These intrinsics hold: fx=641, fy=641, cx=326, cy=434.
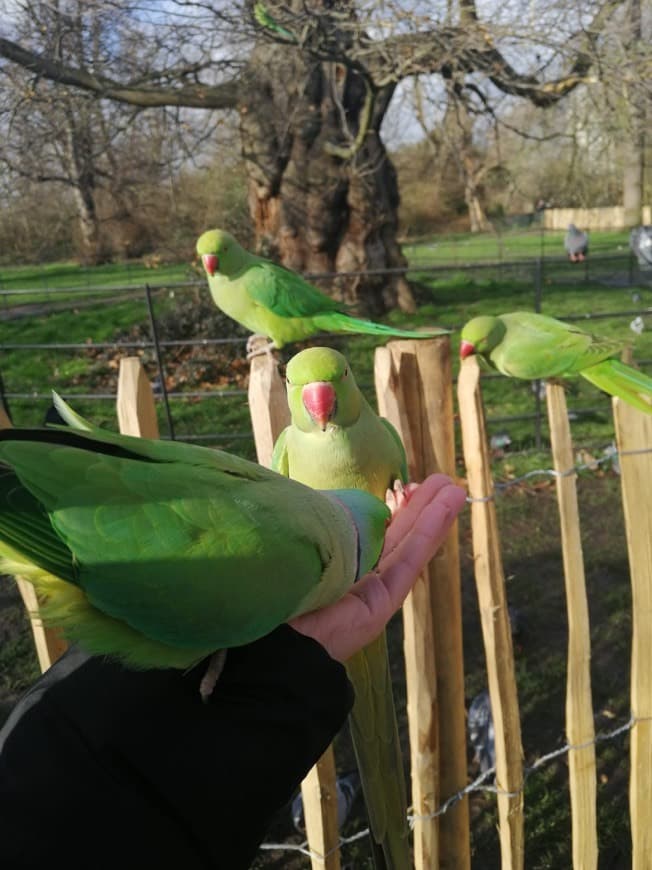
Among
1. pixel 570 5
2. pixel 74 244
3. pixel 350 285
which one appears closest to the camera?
pixel 570 5

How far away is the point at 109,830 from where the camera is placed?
986 mm

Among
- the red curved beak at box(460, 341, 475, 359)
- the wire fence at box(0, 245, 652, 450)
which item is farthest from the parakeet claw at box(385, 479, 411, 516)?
the wire fence at box(0, 245, 652, 450)

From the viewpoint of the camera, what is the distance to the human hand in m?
1.33

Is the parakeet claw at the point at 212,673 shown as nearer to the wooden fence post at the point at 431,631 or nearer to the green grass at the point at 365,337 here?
the wooden fence post at the point at 431,631

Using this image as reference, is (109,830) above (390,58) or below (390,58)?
below

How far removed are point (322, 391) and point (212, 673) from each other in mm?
696

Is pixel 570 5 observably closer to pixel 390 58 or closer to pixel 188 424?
pixel 390 58

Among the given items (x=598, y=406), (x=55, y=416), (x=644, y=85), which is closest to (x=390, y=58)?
(x=644, y=85)

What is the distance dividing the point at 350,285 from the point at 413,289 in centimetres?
224

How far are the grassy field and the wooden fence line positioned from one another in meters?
0.57

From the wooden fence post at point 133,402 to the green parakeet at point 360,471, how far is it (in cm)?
50

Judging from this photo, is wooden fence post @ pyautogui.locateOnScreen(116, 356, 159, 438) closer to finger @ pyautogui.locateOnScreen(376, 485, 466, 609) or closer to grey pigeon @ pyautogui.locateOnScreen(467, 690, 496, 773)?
finger @ pyautogui.locateOnScreen(376, 485, 466, 609)

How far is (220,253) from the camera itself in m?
3.24

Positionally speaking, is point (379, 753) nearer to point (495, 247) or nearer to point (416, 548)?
point (416, 548)
